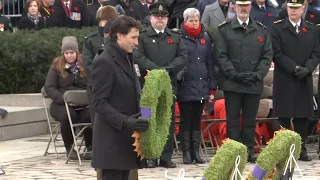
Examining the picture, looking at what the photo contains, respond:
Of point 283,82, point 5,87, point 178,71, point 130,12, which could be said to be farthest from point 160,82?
point 130,12

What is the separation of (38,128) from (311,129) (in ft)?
13.6

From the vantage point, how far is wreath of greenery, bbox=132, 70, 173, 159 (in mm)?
8039

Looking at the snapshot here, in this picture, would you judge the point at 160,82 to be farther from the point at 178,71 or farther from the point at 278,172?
the point at 178,71

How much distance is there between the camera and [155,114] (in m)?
8.16

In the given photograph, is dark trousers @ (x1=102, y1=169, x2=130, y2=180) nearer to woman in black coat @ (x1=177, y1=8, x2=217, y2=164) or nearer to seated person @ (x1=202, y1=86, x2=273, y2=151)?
woman in black coat @ (x1=177, y1=8, x2=217, y2=164)

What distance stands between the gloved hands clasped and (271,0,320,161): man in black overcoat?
659 millimetres

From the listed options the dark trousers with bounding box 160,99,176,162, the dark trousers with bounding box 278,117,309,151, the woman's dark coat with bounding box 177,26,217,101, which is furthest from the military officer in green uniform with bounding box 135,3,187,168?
the dark trousers with bounding box 278,117,309,151

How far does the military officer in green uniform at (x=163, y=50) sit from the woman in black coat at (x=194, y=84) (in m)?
0.28

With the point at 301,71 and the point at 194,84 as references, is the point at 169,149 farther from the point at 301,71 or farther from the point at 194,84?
the point at 301,71

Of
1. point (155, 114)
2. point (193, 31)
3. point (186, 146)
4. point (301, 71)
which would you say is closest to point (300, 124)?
point (301, 71)

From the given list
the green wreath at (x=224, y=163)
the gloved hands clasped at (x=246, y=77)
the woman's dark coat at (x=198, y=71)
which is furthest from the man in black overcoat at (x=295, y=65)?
the green wreath at (x=224, y=163)

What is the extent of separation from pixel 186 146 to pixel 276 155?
17.3 feet

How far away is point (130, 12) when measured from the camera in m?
18.1

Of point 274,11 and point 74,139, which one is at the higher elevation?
point 274,11
